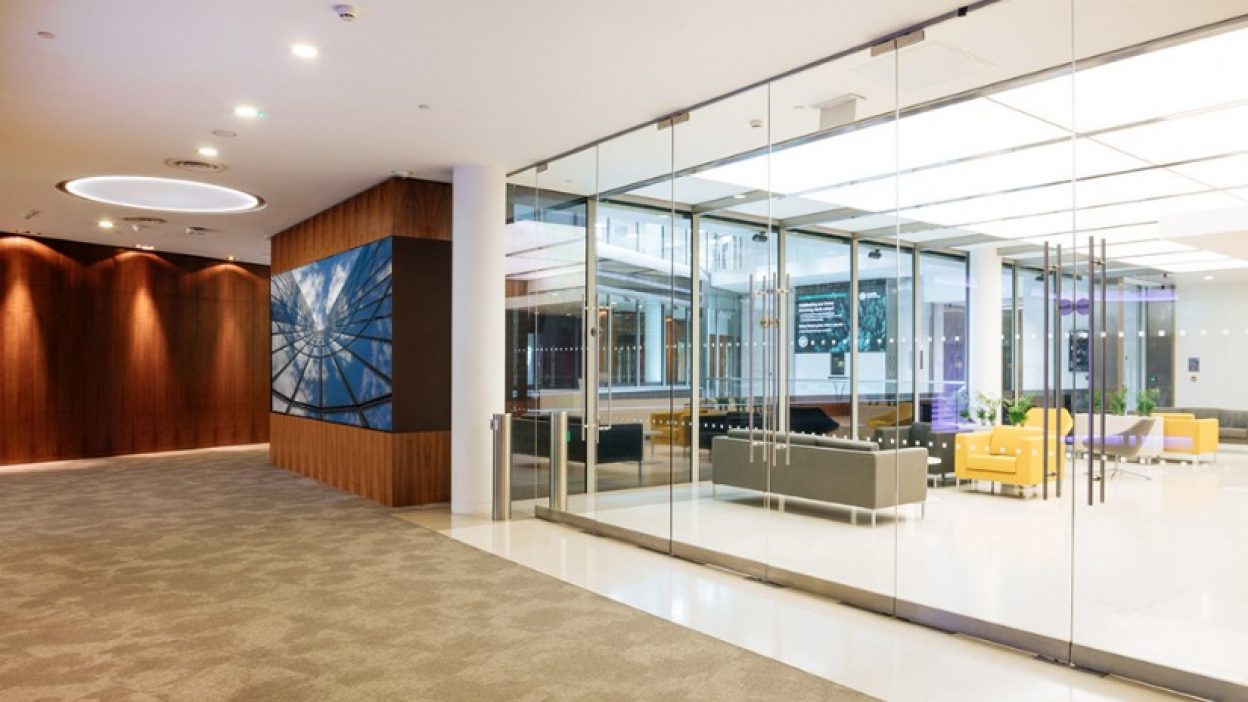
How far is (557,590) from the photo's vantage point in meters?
5.39

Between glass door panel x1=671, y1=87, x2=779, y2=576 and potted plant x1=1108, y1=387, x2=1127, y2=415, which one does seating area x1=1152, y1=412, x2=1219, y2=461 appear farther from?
glass door panel x1=671, y1=87, x2=779, y2=576

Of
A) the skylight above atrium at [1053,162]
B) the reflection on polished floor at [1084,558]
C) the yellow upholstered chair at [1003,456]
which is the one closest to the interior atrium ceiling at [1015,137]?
the skylight above atrium at [1053,162]

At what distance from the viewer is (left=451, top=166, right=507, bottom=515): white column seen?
7.95m

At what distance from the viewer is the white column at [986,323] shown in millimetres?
5121

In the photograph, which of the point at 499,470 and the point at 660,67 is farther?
the point at 499,470

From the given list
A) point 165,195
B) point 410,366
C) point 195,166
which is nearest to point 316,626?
point 410,366

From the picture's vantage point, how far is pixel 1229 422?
3.82 metres

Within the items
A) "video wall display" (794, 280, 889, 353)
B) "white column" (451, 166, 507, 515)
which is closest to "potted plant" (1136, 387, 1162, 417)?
"video wall display" (794, 280, 889, 353)

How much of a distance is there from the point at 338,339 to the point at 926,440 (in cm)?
681

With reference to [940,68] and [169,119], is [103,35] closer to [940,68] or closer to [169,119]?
[169,119]

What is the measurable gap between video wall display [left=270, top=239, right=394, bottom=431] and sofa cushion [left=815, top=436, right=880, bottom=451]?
14.8 feet

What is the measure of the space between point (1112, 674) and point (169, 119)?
732cm

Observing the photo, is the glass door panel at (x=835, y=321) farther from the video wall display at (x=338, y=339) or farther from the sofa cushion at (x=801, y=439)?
the video wall display at (x=338, y=339)

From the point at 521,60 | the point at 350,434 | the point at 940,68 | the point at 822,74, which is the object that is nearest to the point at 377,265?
the point at 350,434
